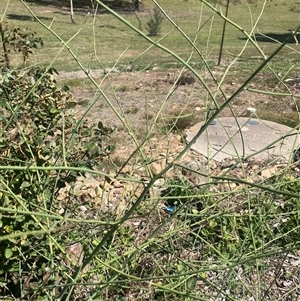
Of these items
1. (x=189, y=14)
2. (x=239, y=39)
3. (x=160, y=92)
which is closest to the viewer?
(x=160, y=92)

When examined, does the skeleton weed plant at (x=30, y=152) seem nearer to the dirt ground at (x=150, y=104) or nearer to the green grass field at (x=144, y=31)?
the dirt ground at (x=150, y=104)

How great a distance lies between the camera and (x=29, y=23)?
19.7m

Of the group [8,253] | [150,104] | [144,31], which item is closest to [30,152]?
[8,253]

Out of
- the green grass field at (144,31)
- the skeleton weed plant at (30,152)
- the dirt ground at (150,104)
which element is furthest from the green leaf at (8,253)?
the green grass field at (144,31)

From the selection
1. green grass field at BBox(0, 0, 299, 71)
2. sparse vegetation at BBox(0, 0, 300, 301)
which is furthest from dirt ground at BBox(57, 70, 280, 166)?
green grass field at BBox(0, 0, 299, 71)

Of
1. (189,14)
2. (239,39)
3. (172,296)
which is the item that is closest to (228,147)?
(172,296)

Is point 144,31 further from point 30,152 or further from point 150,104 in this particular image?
point 30,152

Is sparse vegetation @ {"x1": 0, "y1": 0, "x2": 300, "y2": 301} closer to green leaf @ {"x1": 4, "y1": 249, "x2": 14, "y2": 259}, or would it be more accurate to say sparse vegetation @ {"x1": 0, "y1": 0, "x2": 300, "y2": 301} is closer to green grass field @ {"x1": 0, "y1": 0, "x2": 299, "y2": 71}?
green leaf @ {"x1": 4, "y1": 249, "x2": 14, "y2": 259}

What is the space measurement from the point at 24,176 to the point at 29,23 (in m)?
19.1

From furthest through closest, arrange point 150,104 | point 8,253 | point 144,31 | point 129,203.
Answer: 1. point 144,31
2. point 150,104
3. point 129,203
4. point 8,253

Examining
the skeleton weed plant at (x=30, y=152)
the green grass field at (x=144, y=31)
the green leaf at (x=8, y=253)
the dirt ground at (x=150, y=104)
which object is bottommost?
the green grass field at (x=144, y=31)

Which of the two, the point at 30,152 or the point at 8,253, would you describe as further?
the point at 8,253

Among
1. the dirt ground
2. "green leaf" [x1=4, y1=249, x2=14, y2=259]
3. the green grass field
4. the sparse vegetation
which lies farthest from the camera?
the green grass field

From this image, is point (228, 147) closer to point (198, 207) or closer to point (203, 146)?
point (203, 146)
